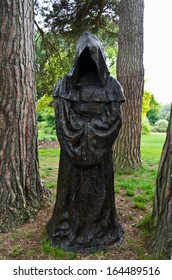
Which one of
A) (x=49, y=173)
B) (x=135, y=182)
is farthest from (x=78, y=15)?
(x=135, y=182)

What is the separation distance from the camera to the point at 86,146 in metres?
3.33

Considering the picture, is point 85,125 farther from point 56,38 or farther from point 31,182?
point 56,38

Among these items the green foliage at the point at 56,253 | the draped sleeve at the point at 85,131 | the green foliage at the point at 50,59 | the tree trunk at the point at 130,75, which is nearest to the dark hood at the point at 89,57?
the draped sleeve at the point at 85,131

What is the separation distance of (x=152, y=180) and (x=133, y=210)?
1.98m

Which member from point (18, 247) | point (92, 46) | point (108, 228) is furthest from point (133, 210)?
point (92, 46)

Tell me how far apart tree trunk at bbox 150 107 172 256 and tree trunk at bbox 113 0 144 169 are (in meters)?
3.69

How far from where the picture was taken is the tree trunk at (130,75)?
717 cm

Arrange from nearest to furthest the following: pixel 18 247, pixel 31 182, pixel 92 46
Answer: pixel 92 46
pixel 18 247
pixel 31 182

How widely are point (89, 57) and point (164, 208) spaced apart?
6.39 feet

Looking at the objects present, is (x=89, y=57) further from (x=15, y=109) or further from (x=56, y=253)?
(x=56, y=253)

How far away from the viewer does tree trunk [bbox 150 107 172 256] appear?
11.1 ft

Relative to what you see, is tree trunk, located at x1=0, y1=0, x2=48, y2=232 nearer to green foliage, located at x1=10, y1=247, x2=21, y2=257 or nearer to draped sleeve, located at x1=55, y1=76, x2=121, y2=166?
green foliage, located at x1=10, y1=247, x2=21, y2=257

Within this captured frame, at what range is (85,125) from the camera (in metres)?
3.35

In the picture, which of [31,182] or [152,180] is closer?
A: [31,182]
